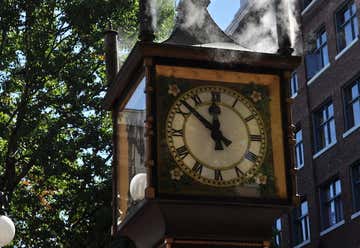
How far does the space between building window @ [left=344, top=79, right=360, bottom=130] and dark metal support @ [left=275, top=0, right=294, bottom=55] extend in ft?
69.7

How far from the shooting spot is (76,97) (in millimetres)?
17656

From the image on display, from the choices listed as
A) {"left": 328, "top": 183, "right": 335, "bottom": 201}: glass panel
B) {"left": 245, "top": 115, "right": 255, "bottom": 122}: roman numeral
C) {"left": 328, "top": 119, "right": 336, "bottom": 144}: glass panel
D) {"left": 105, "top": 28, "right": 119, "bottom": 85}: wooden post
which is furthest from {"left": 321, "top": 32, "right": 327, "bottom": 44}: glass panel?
{"left": 245, "top": 115, "right": 255, "bottom": 122}: roman numeral

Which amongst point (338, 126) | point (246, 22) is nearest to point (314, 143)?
point (338, 126)

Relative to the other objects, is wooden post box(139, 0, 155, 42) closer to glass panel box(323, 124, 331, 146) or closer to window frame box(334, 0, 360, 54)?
window frame box(334, 0, 360, 54)

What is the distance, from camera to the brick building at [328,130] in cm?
2514

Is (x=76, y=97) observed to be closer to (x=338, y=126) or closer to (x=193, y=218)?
(x=338, y=126)

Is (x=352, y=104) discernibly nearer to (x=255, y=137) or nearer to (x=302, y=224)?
(x=302, y=224)

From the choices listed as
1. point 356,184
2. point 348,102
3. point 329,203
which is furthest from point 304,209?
point 348,102

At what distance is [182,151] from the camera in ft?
12.6

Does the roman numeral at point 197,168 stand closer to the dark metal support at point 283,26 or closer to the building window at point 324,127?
the dark metal support at point 283,26

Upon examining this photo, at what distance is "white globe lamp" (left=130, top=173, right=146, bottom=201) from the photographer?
3.92m

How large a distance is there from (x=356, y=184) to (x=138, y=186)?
21.4m

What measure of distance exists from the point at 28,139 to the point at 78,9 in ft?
9.00

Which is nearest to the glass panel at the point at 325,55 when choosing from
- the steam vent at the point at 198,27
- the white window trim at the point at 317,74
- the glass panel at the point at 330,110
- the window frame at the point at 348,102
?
the white window trim at the point at 317,74
